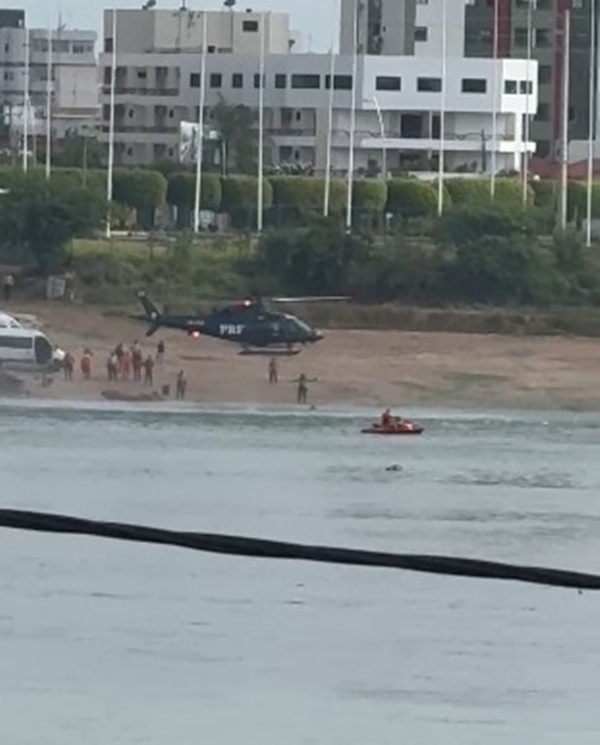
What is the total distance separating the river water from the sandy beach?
15.9ft

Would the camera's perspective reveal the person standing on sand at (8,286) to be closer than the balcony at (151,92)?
Yes

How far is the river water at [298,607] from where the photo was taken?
63.4 feet

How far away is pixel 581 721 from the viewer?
63.5 feet

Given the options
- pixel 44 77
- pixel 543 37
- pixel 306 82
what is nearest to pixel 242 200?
pixel 306 82

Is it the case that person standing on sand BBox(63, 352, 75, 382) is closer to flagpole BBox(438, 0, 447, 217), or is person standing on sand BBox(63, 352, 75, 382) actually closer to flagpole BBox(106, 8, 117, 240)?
flagpole BBox(106, 8, 117, 240)

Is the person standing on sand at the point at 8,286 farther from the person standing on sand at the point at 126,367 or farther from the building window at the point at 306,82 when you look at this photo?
the building window at the point at 306,82

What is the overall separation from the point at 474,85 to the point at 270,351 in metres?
31.3

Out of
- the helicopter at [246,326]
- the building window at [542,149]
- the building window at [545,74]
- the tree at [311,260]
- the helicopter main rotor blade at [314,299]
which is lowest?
the helicopter at [246,326]

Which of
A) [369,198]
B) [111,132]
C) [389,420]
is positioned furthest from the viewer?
[111,132]

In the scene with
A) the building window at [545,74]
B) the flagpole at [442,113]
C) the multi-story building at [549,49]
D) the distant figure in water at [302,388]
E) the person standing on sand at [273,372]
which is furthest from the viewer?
the building window at [545,74]

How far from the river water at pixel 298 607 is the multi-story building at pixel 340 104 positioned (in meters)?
38.6

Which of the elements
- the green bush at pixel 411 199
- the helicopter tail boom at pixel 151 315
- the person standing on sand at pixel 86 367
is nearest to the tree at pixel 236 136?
the green bush at pixel 411 199

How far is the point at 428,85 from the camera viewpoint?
82625 mm

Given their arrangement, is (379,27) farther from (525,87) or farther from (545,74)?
(525,87)
